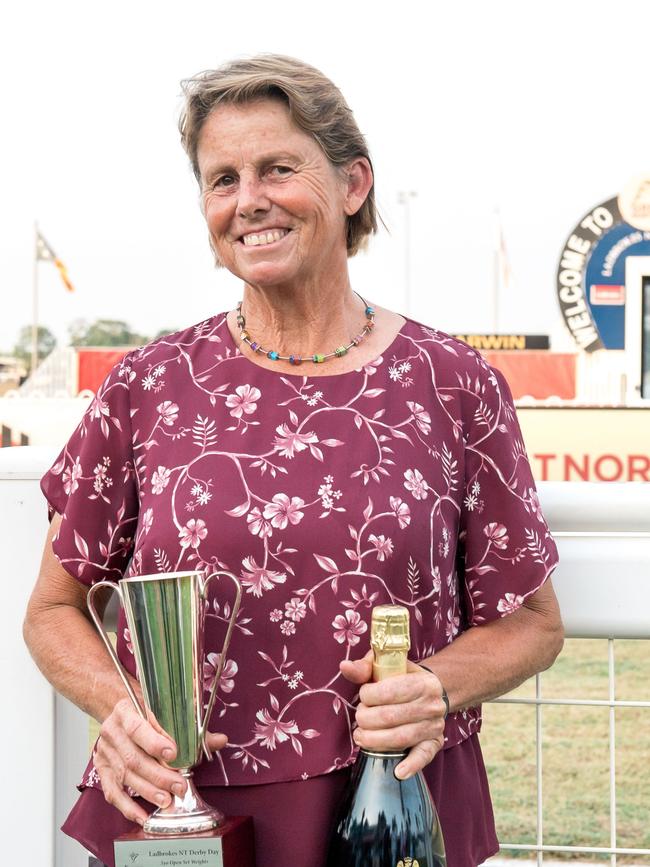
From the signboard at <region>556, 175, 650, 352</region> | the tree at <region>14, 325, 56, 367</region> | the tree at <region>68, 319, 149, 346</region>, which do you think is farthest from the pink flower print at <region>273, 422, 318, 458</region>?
the tree at <region>14, 325, 56, 367</region>

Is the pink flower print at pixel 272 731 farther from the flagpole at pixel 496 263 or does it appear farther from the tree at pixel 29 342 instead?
the tree at pixel 29 342

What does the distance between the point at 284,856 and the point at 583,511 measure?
25.0 inches

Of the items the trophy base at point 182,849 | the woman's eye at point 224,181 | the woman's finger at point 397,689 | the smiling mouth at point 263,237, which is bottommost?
the trophy base at point 182,849

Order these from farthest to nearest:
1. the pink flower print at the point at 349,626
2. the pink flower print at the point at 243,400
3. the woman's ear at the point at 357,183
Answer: the woman's ear at the point at 357,183, the pink flower print at the point at 243,400, the pink flower print at the point at 349,626

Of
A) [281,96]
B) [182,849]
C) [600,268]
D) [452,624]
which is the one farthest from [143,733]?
[600,268]

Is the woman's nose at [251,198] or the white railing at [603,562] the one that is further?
the white railing at [603,562]

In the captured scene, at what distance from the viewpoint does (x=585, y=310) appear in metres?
19.5

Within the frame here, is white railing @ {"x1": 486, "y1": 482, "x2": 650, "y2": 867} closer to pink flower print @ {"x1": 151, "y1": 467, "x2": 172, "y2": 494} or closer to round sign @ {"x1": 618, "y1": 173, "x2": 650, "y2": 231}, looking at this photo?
pink flower print @ {"x1": 151, "y1": 467, "x2": 172, "y2": 494}

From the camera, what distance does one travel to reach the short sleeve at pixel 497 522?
5.23 feet

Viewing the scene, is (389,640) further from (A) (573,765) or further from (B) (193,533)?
(A) (573,765)

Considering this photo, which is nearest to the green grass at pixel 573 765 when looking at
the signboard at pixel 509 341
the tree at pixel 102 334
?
the signboard at pixel 509 341

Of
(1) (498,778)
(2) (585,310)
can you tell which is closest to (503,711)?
(1) (498,778)

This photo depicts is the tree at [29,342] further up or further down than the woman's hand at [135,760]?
further down

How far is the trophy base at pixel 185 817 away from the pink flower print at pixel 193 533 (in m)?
0.30
